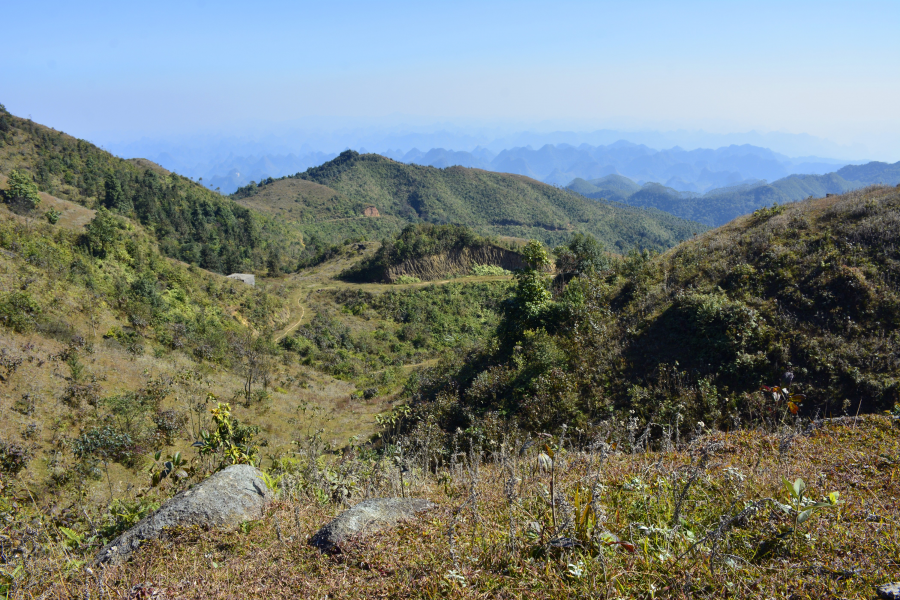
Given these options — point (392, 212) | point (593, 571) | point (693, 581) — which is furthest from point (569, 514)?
point (392, 212)

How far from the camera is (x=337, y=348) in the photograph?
30.2 meters

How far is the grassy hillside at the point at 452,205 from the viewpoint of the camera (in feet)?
327

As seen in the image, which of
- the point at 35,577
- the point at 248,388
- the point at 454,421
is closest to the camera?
the point at 35,577

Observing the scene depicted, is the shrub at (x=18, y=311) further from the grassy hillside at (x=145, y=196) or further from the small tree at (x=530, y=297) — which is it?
the grassy hillside at (x=145, y=196)

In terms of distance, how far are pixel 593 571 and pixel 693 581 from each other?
1.89ft

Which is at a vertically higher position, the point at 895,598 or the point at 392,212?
the point at 392,212

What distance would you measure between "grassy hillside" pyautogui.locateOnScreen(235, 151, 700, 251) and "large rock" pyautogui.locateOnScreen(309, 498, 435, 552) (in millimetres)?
87869

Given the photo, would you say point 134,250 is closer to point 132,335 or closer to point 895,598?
point 132,335

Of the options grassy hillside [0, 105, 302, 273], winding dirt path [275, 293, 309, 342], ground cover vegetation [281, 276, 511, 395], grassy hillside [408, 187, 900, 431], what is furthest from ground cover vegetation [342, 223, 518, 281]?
grassy hillside [408, 187, 900, 431]

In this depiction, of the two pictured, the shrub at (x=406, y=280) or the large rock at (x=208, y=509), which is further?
the shrub at (x=406, y=280)

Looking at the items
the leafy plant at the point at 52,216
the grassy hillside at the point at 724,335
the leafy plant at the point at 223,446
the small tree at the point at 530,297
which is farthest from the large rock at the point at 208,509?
the leafy plant at the point at 52,216

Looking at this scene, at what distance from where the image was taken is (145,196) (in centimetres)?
5334

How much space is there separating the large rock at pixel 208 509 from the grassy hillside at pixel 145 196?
152 feet

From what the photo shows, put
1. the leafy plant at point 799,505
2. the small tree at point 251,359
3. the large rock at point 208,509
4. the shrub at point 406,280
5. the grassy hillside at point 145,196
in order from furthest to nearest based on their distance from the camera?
the grassy hillside at point 145,196 → the shrub at point 406,280 → the small tree at point 251,359 → the large rock at point 208,509 → the leafy plant at point 799,505
